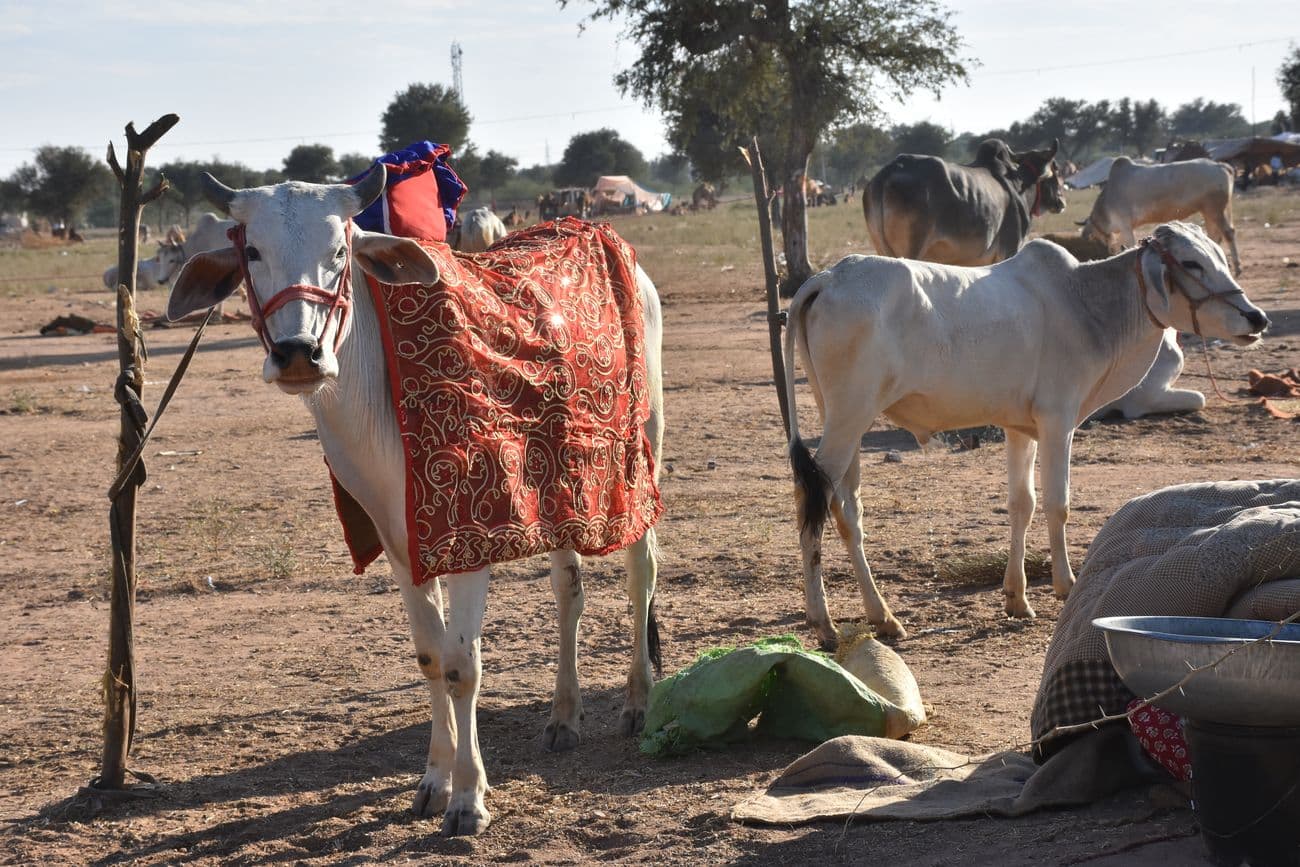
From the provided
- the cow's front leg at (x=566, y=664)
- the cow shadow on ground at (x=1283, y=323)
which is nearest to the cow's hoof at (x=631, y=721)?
the cow's front leg at (x=566, y=664)

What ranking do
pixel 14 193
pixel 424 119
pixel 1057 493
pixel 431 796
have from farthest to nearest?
pixel 14 193 < pixel 424 119 < pixel 1057 493 < pixel 431 796

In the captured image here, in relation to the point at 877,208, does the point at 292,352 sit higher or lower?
lower

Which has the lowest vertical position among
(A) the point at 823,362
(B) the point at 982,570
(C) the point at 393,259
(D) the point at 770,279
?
(B) the point at 982,570

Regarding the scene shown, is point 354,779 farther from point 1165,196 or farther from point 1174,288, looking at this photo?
point 1165,196

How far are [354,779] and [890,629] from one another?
2562mm

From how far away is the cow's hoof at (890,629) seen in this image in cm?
620

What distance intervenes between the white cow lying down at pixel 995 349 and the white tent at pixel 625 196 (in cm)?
5692

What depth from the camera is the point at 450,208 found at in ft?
17.3

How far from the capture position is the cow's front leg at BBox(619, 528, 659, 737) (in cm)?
536

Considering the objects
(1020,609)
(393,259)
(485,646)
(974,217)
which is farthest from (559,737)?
(974,217)

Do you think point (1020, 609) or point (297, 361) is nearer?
point (297, 361)

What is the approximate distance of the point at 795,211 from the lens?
69.7ft

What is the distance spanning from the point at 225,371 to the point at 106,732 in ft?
40.7

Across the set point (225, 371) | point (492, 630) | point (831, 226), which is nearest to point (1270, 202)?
point (831, 226)
